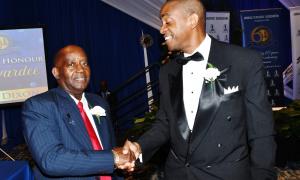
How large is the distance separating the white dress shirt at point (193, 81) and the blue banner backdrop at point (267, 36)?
8.07 metres

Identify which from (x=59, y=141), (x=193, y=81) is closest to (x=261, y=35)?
(x=193, y=81)

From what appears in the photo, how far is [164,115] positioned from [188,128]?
511 millimetres

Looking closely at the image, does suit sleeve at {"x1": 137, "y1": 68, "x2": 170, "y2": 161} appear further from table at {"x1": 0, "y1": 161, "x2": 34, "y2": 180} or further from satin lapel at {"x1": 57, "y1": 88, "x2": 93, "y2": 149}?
table at {"x1": 0, "y1": 161, "x2": 34, "y2": 180}

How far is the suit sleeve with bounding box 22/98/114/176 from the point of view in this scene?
247 centimetres

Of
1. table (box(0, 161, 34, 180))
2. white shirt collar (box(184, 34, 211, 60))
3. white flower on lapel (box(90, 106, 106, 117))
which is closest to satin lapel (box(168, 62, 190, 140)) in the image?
white shirt collar (box(184, 34, 211, 60))

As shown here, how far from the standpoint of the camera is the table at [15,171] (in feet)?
6.78

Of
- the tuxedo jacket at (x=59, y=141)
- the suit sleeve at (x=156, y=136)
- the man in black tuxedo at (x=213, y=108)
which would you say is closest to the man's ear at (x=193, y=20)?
the man in black tuxedo at (x=213, y=108)

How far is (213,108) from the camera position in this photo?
2.59m

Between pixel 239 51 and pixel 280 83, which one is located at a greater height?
pixel 239 51

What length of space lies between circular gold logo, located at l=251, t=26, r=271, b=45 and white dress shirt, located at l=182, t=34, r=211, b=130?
8138 mm

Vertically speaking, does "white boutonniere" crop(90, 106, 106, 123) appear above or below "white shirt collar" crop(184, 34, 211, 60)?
below

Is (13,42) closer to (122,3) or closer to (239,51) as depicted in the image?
(122,3)

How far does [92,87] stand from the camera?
1066cm

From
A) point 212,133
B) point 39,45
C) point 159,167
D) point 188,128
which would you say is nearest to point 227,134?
point 212,133
